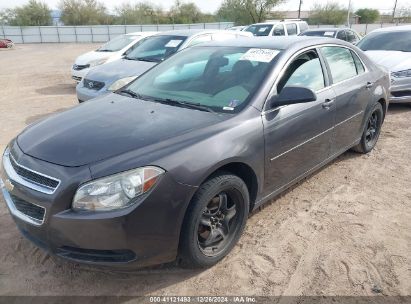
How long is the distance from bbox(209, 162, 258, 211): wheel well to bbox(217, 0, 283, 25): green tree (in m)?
45.6

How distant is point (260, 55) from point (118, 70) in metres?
4.61

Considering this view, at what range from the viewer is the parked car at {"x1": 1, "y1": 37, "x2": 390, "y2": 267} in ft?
7.49

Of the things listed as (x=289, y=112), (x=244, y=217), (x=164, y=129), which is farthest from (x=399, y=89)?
(x=164, y=129)

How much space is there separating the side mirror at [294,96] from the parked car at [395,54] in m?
5.04

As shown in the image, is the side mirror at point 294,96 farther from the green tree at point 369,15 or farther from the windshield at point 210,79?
the green tree at point 369,15

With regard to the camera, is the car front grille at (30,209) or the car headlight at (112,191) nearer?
the car headlight at (112,191)

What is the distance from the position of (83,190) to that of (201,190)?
778 mm

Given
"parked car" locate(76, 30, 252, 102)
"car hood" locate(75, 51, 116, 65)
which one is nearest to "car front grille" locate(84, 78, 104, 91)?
"parked car" locate(76, 30, 252, 102)

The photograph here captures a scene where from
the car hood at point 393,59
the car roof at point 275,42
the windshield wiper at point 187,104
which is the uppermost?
the car roof at point 275,42

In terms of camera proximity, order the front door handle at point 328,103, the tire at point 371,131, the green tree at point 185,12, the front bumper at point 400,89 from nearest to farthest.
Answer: the front door handle at point 328,103 → the tire at point 371,131 → the front bumper at point 400,89 → the green tree at point 185,12

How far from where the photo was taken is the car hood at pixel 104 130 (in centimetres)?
245

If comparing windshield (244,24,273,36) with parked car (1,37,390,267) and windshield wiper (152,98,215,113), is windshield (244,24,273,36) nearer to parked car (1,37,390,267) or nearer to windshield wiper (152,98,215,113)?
parked car (1,37,390,267)

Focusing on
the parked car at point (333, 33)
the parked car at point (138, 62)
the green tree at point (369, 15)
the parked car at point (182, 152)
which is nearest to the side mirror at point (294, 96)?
the parked car at point (182, 152)

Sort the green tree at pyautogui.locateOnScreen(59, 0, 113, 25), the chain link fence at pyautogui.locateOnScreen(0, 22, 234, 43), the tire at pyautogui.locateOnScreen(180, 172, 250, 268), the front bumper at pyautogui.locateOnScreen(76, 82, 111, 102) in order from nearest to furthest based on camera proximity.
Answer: the tire at pyautogui.locateOnScreen(180, 172, 250, 268), the front bumper at pyautogui.locateOnScreen(76, 82, 111, 102), the chain link fence at pyautogui.locateOnScreen(0, 22, 234, 43), the green tree at pyautogui.locateOnScreen(59, 0, 113, 25)
